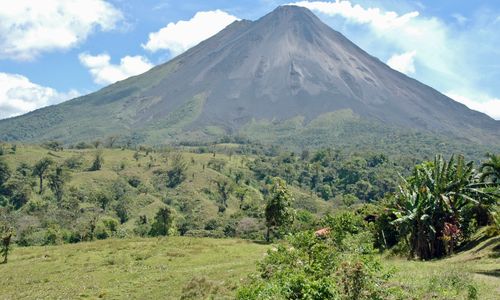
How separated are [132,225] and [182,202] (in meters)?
26.9

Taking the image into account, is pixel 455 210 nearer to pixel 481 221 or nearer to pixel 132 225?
pixel 481 221

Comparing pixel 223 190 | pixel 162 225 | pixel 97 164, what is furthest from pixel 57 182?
pixel 162 225

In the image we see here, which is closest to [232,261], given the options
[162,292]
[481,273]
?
[162,292]

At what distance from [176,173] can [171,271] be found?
118813mm

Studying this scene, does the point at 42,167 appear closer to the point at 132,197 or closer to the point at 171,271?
the point at 132,197

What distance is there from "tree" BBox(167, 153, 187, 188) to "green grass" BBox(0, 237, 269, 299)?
96.0m

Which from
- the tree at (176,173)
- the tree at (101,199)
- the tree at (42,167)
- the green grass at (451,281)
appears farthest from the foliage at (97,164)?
the green grass at (451,281)

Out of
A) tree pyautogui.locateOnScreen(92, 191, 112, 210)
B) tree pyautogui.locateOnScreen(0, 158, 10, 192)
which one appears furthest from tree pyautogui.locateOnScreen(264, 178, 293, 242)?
tree pyautogui.locateOnScreen(0, 158, 10, 192)

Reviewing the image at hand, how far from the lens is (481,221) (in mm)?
35000

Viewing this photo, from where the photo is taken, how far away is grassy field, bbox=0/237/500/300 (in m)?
18.9

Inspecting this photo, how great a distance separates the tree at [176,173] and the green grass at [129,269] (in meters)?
96.0

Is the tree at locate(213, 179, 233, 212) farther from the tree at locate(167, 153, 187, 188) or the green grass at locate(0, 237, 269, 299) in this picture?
the green grass at locate(0, 237, 269, 299)

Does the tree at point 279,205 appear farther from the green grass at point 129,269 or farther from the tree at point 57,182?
the tree at point 57,182

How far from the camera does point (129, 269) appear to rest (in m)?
37.1
